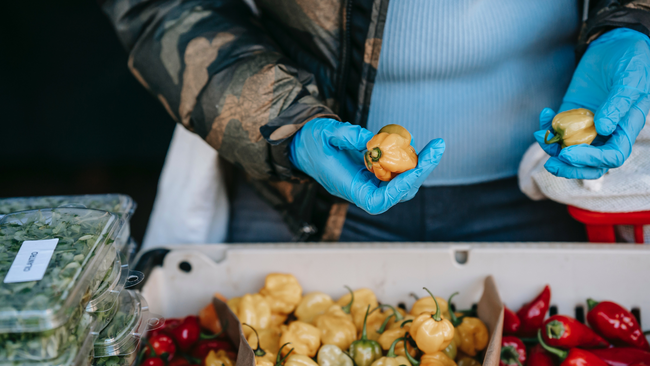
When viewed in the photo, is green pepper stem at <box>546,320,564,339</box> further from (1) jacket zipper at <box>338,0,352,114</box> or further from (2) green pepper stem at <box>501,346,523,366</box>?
(1) jacket zipper at <box>338,0,352,114</box>

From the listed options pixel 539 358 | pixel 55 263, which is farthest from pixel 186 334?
pixel 539 358

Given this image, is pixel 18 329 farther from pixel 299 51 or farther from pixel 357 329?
pixel 299 51

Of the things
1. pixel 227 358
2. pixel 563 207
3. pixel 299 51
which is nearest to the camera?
pixel 227 358

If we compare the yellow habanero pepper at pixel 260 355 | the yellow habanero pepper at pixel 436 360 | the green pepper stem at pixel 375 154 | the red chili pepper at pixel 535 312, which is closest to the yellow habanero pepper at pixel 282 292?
the yellow habanero pepper at pixel 260 355

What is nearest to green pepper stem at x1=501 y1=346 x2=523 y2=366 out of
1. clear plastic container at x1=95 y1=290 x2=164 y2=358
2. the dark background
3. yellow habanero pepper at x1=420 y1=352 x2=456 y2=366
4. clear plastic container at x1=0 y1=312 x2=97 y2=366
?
yellow habanero pepper at x1=420 y1=352 x2=456 y2=366

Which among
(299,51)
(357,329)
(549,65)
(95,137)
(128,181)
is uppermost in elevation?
(299,51)

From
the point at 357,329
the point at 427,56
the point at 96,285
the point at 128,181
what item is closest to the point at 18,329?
the point at 96,285
